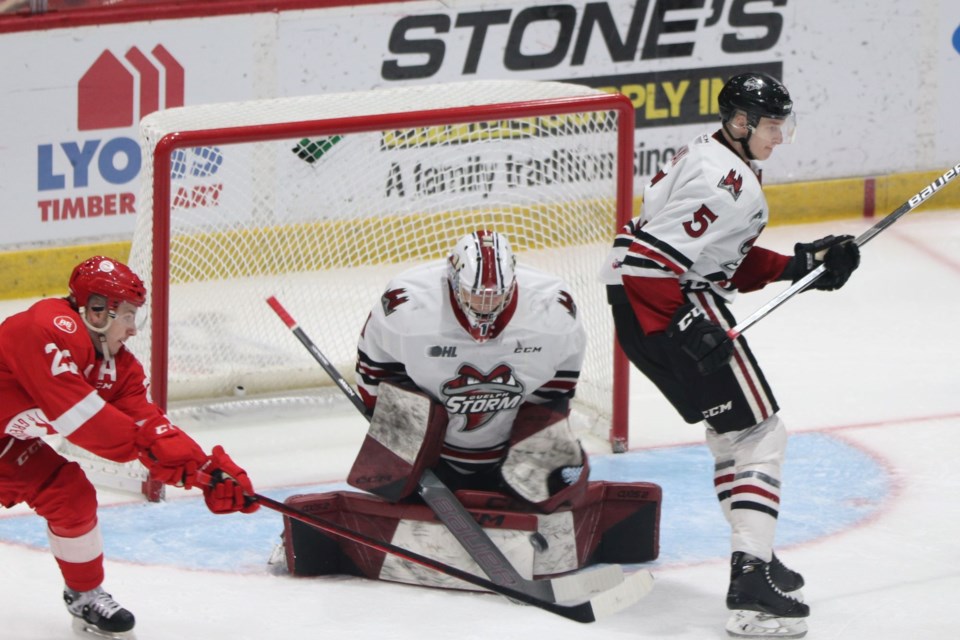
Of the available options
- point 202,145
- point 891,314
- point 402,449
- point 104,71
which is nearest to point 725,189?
point 402,449

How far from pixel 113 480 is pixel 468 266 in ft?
4.72

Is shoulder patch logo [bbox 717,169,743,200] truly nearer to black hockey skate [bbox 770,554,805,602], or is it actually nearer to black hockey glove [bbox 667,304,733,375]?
black hockey glove [bbox 667,304,733,375]

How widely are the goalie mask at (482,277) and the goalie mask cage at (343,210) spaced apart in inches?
36.3

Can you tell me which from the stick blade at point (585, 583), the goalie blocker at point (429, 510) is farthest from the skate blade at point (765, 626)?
the goalie blocker at point (429, 510)

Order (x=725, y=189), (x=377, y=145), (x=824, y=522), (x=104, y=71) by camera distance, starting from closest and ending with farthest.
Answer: (x=725, y=189), (x=824, y=522), (x=377, y=145), (x=104, y=71)

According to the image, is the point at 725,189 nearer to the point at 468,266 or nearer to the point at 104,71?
the point at 468,266

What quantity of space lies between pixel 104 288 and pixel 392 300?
0.75 metres

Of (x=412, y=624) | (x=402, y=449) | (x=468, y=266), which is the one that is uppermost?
(x=468, y=266)

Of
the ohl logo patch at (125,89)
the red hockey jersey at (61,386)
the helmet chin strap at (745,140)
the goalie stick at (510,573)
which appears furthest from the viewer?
the ohl logo patch at (125,89)

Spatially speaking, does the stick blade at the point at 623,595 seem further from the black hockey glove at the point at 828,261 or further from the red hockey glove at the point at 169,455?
the red hockey glove at the point at 169,455

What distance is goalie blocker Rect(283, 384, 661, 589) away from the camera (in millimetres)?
4164

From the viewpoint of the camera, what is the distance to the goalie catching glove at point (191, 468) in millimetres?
3641

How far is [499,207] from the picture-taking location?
5.69 meters

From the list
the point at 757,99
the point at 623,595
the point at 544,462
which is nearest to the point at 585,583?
the point at 623,595
